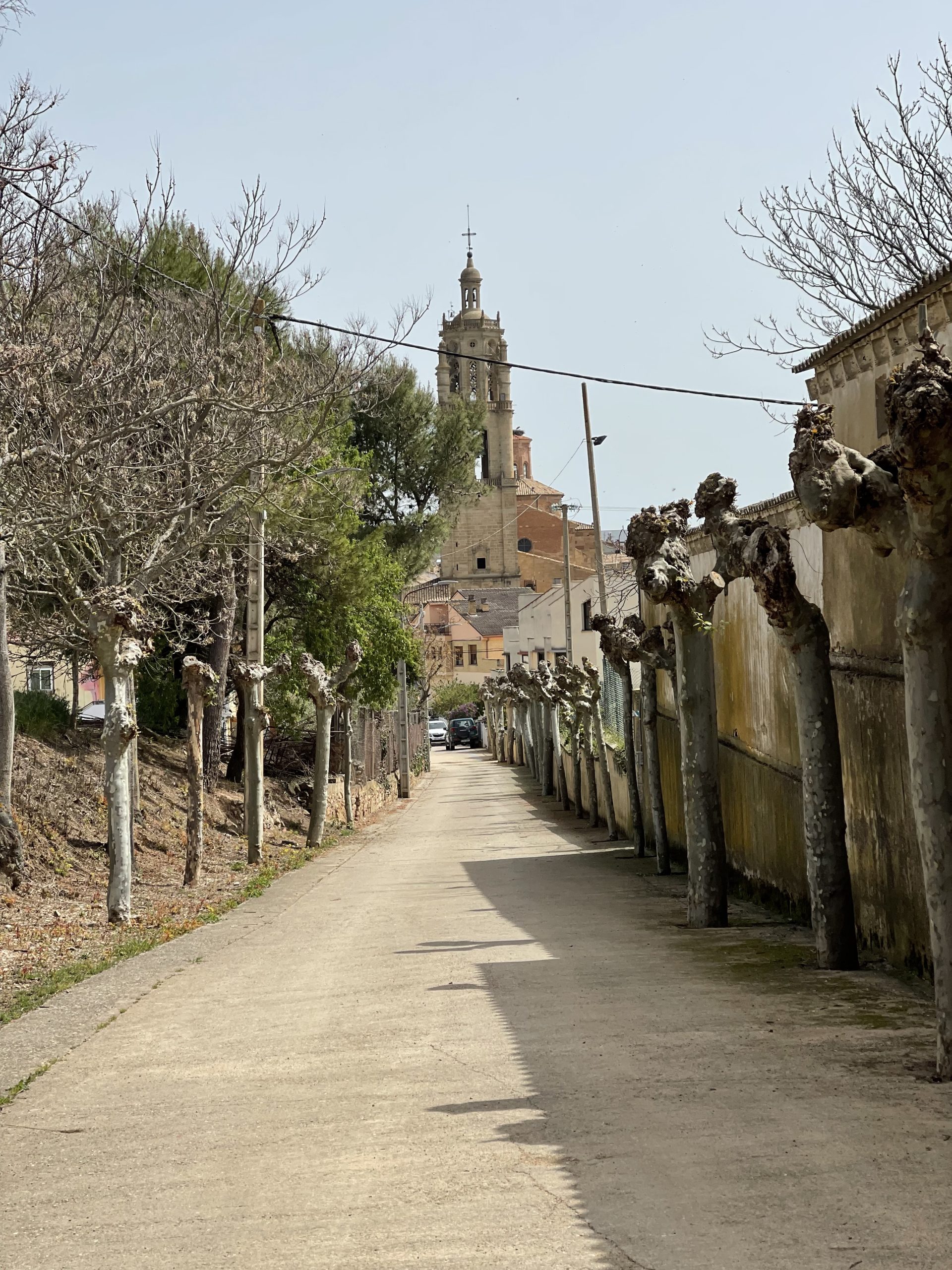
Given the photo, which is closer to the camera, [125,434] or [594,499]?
[125,434]

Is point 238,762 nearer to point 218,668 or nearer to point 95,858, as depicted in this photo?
point 218,668

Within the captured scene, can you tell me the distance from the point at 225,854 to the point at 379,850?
2716mm

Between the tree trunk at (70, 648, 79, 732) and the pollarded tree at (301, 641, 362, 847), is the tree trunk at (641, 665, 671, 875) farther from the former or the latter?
the tree trunk at (70, 648, 79, 732)

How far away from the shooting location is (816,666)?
903cm

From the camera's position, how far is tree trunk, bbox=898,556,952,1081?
5883mm

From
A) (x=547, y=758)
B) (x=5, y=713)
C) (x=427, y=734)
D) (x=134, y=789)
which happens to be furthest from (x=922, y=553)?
(x=427, y=734)

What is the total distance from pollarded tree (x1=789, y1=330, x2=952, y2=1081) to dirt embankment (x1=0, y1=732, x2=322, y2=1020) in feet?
19.2

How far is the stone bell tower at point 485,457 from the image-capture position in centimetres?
11062

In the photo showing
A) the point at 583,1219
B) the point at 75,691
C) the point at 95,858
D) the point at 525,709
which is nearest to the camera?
the point at 583,1219

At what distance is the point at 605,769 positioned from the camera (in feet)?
78.2

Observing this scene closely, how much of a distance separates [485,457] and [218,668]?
90051 millimetres

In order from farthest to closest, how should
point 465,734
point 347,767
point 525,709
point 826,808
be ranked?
1. point 465,734
2. point 525,709
3. point 347,767
4. point 826,808

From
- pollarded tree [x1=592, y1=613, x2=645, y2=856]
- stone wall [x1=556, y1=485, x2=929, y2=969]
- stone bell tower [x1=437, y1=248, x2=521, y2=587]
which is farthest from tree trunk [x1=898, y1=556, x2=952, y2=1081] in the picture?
stone bell tower [x1=437, y1=248, x2=521, y2=587]

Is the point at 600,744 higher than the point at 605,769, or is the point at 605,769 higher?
the point at 600,744
